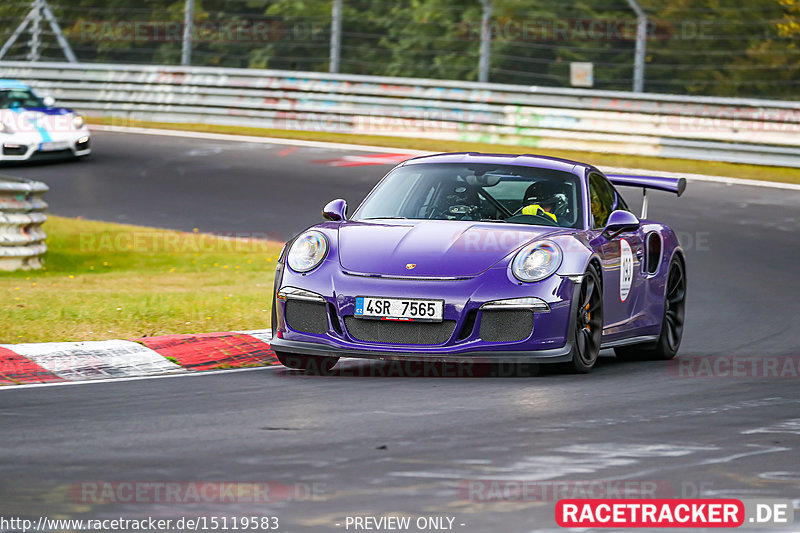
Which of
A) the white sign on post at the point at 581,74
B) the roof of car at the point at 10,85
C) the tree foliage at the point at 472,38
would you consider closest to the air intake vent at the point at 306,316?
the tree foliage at the point at 472,38

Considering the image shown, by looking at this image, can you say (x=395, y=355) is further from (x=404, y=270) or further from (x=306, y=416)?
(x=306, y=416)

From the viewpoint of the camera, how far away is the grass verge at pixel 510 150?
20.3 m

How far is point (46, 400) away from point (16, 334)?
2113 mm

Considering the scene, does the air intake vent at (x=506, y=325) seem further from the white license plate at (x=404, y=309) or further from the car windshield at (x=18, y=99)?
the car windshield at (x=18, y=99)

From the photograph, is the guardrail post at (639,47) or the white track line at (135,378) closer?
the white track line at (135,378)

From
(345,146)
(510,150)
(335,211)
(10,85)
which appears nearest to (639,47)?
(510,150)

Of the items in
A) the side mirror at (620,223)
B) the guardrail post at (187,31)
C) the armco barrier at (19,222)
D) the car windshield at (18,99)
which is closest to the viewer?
the side mirror at (620,223)

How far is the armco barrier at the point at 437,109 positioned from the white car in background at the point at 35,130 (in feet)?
13.9

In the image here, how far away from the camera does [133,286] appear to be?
12.5 meters

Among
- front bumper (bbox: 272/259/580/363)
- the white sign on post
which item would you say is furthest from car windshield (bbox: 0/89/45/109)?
front bumper (bbox: 272/259/580/363)

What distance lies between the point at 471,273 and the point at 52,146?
1452cm

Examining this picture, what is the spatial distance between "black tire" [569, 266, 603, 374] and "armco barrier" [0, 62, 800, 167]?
12.9m

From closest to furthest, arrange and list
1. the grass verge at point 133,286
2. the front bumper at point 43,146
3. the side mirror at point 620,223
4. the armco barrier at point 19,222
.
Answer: the side mirror at point 620,223, the grass verge at point 133,286, the armco barrier at point 19,222, the front bumper at point 43,146

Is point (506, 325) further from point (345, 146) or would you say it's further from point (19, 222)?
point (345, 146)
